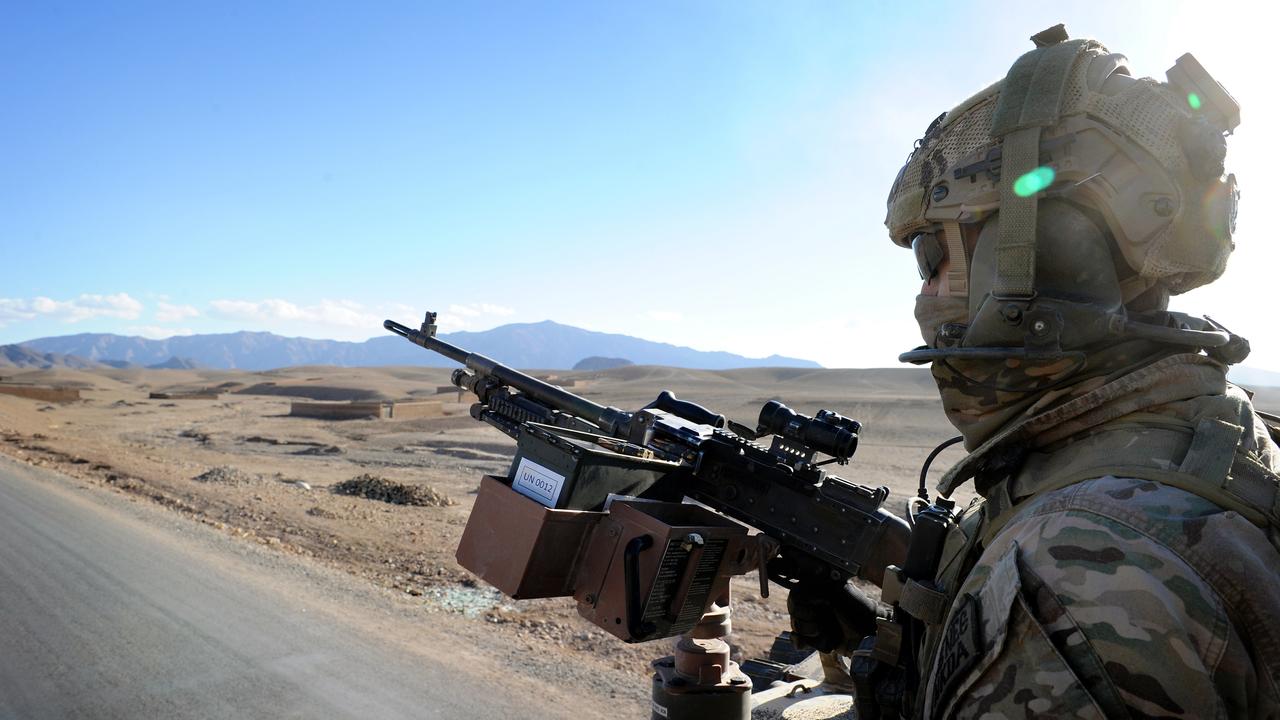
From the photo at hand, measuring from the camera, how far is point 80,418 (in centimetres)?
3303

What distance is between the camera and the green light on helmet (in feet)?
5.90

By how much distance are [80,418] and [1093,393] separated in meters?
39.5

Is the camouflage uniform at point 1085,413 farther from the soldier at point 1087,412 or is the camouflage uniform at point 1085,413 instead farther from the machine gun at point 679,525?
the machine gun at point 679,525

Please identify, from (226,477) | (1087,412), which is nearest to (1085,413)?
(1087,412)

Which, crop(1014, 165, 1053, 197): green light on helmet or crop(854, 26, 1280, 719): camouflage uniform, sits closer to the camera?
crop(854, 26, 1280, 719): camouflage uniform

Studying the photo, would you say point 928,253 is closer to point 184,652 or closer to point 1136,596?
point 1136,596

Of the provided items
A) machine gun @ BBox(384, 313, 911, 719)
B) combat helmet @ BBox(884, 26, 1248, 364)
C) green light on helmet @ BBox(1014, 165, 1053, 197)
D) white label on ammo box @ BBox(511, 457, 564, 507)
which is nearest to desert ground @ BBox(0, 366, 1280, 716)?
machine gun @ BBox(384, 313, 911, 719)

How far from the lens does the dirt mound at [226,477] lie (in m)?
14.6

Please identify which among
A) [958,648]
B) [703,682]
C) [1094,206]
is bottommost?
[703,682]

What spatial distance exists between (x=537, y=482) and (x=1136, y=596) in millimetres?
1937

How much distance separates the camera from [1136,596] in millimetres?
1312

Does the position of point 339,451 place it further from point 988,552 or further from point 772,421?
point 988,552

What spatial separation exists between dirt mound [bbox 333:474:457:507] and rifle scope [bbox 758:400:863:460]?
11.5 m

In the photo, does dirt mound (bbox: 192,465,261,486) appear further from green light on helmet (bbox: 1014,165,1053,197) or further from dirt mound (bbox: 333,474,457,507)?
green light on helmet (bbox: 1014,165,1053,197)
